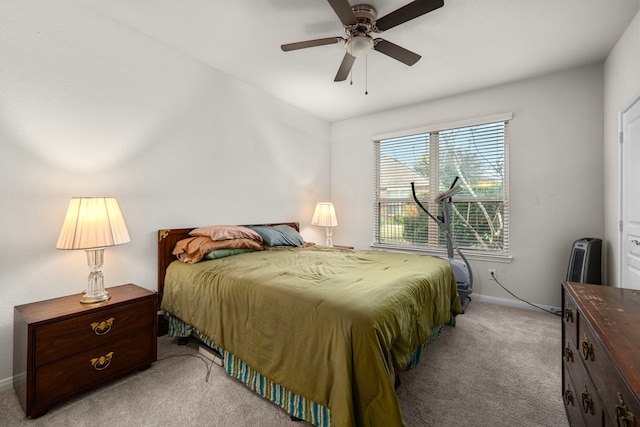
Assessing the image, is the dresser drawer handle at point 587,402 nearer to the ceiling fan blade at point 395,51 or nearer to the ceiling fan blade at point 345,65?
the ceiling fan blade at point 395,51

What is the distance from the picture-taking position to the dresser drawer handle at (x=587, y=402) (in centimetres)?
110

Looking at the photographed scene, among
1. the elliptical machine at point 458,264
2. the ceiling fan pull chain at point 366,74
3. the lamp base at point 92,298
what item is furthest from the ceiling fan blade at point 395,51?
the lamp base at point 92,298

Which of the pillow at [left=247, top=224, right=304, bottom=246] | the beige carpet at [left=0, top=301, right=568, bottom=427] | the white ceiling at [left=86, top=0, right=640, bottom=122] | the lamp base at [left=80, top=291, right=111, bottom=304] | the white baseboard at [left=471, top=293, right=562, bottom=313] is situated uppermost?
the white ceiling at [left=86, top=0, right=640, bottom=122]

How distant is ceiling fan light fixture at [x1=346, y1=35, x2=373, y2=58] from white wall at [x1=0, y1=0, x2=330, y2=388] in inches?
66.0

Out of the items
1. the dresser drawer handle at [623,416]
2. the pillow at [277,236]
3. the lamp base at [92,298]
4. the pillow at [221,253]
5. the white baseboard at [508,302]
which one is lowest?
the white baseboard at [508,302]

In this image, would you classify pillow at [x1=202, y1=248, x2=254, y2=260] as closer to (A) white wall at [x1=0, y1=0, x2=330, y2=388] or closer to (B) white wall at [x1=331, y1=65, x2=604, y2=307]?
(A) white wall at [x1=0, y1=0, x2=330, y2=388]

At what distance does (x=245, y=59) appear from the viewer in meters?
2.93

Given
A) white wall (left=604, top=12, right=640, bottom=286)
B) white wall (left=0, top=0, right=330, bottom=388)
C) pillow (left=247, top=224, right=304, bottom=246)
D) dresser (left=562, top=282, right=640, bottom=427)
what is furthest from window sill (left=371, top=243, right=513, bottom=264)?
white wall (left=0, top=0, right=330, bottom=388)

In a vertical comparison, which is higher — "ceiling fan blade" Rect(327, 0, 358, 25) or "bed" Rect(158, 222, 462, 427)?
"ceiling fan blade" Rect(327, 0, 358, 25)

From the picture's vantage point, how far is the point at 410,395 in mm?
1763

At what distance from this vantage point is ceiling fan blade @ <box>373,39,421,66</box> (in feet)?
7.10

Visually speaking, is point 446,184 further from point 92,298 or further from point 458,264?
point 92,298

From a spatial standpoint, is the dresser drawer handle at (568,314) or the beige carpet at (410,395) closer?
the dresser drawer handle at (568,314)

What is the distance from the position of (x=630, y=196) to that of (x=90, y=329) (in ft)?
13.5
